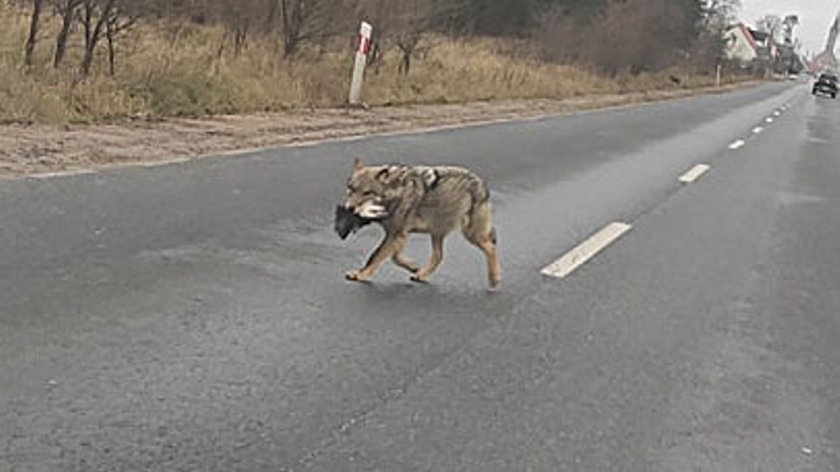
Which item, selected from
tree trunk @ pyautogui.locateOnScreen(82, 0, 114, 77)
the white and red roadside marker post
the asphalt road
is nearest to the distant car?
the white and red roadside marker post

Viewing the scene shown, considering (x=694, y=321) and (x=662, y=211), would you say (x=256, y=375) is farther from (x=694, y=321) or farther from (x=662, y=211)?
(x=662, y=211)

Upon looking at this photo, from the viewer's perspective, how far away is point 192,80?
16.7m

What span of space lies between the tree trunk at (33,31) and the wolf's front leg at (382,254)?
973 cm

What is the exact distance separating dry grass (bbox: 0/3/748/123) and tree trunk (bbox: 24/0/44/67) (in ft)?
0.51

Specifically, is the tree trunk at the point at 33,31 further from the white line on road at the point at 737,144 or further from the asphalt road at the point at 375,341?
the white line on road at the point at 737,144

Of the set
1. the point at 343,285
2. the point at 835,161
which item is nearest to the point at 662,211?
the point at 343,285

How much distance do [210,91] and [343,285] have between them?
1091 cm

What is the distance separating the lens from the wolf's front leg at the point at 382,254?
634 cm

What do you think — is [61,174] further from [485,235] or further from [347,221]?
[485,235]

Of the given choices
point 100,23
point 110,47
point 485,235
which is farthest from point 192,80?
point 485,235

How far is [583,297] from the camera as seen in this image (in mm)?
6852

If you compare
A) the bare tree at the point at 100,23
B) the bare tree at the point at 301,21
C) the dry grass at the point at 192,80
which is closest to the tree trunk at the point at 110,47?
the bare tree at the point at 100,23

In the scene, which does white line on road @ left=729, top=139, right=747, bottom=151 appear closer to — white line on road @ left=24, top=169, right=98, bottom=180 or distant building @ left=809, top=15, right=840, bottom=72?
white line on road @ left=24, top=169, right=98, bottom=180

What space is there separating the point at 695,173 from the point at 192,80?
25.7 feet
